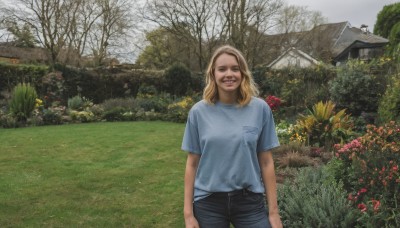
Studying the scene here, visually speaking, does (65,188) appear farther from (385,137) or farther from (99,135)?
(99,135)

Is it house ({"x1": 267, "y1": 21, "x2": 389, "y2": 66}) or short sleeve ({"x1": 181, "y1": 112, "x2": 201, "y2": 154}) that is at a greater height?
house ({"x1": 267, "y1": 21, "x2": 389, "y2": 66})

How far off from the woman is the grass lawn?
2.24 meters

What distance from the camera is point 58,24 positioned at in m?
26.1

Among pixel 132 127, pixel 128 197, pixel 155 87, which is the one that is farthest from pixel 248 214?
pixel 155 87

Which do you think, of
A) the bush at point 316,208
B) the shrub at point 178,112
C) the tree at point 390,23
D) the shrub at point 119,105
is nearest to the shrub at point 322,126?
the bush at point 316,208

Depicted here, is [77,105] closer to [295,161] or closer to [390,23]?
[295,161]

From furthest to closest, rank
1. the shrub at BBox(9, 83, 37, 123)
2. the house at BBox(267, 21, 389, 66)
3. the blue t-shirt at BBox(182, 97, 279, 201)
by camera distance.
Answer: the house at BBox(267, 21, 389, 66) → the shrub at BBox(9, 83, 37, 123) → the blue t-shirt at BBox(182, 97, 279, 201)

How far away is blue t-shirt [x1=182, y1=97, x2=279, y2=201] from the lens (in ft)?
6.95

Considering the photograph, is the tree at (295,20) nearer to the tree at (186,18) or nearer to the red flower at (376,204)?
the tree at (186,18)

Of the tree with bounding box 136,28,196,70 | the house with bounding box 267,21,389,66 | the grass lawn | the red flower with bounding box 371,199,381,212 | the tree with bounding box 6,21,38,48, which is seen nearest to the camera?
the red flower with bounding box 371,199,381,212

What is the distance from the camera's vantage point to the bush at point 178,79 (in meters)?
19.6

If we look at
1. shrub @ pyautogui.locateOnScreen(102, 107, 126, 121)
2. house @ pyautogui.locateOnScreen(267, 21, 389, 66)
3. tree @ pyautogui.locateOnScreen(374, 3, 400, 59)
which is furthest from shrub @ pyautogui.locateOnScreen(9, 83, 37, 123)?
house @ pyautogui.locateOnScreen(267, 21, 389, 66)

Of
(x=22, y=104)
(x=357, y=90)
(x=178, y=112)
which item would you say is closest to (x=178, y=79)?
(x=178, y=112)

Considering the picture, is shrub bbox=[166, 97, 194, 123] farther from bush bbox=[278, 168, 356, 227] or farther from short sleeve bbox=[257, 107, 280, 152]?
short sleeve bbox=[257, 107, 280, 152]
